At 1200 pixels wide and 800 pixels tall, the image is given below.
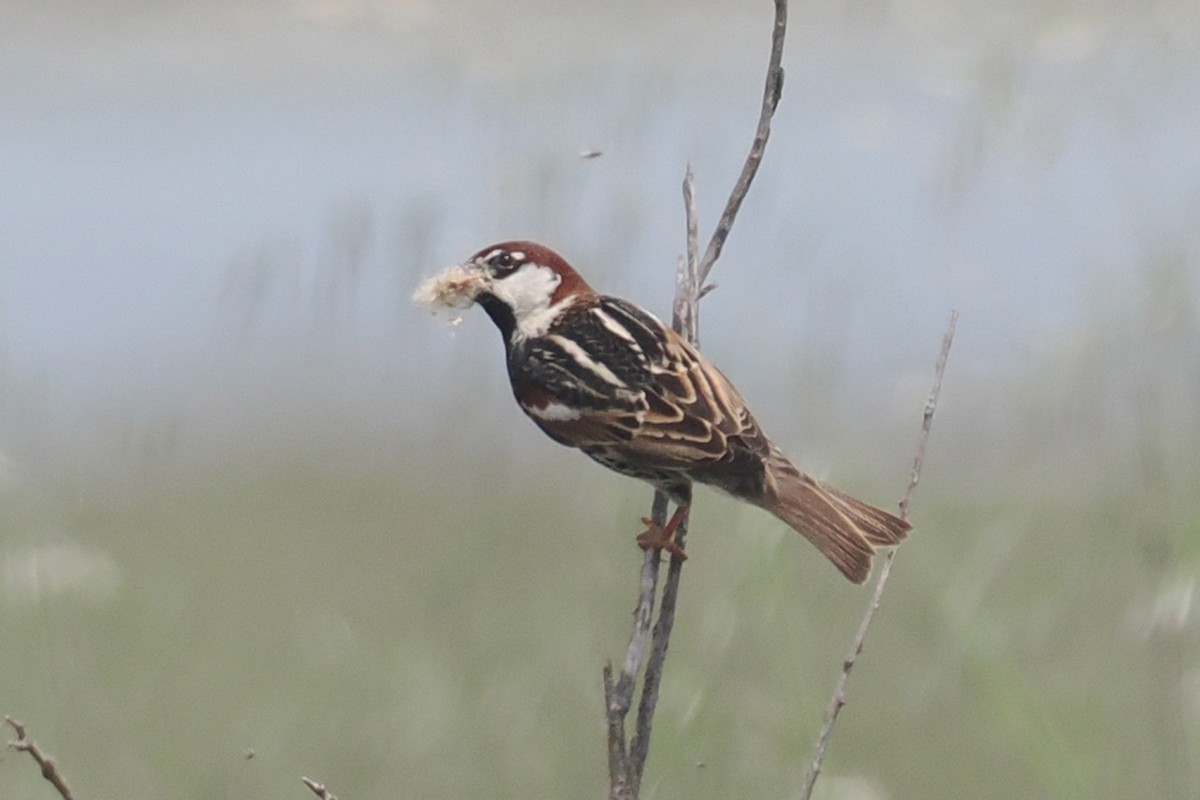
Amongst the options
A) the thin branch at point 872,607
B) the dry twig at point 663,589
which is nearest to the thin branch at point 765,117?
the dry twig at point 663,589

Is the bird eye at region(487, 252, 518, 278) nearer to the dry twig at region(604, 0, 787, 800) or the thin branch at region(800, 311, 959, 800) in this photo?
the dry twig at region(604, 0, 787, 800)

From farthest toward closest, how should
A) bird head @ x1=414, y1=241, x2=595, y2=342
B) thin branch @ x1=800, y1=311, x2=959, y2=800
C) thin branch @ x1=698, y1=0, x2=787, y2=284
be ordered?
bird head @ x1=414, y1=241, x2=595, y2=342 < thin branch @ x1=698, y1=0, x2=787, y2=284 < thin branch @ x1=800, y1=311, x2=959, y2=800

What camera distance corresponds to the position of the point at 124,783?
9.53 ft

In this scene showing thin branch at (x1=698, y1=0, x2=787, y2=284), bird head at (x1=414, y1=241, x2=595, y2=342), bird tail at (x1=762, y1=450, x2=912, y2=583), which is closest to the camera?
thin branch at (x1=698, y1=0, x2=787, y2=284)

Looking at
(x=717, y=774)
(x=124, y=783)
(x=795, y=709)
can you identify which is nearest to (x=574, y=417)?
(x=795, y=709)

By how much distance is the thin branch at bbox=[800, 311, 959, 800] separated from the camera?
59.5 inches

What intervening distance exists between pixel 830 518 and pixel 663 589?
38 centimetres

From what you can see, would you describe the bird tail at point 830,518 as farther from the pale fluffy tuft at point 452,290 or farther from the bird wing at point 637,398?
the pale fluffy tuft at point 452,290

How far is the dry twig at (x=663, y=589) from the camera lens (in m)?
1.51

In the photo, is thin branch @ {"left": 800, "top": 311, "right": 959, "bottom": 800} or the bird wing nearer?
thin branch @ {"left": 800, "top": 311, "right": 959, "bottom": 800}

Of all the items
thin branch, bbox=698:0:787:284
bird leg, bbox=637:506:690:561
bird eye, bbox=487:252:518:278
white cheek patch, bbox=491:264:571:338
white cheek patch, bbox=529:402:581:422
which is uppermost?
thin branch, bbox=698:0:787:284

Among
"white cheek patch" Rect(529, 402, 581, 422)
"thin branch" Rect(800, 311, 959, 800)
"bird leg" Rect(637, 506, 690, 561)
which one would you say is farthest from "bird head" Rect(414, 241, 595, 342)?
"thin branch" Rect(800, 311, 959, 800)

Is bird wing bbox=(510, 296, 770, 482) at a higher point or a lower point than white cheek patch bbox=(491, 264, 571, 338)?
lower

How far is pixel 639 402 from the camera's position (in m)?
2.07
